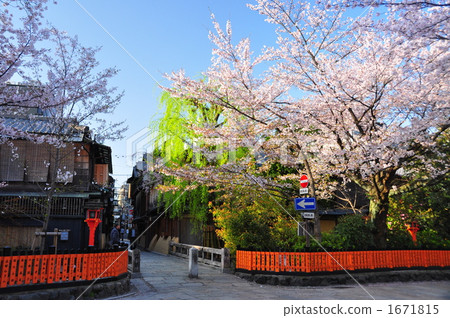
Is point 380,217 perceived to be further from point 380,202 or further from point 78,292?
point 78,292

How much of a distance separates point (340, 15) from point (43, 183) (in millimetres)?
17504

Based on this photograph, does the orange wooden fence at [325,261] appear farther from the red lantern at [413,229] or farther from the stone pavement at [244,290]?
the red lantern at [413,229]

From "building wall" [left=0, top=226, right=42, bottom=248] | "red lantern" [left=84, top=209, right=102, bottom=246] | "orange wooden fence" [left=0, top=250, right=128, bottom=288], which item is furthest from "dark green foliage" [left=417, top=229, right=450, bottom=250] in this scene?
"building wall" [left=0, top=226, right=42, bottom=248]

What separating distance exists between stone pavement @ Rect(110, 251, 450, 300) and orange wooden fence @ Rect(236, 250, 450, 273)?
2.28 feet

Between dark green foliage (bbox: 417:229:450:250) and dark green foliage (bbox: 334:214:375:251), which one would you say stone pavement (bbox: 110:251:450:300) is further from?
dark green foliage (bbox: 417:229:450:250)

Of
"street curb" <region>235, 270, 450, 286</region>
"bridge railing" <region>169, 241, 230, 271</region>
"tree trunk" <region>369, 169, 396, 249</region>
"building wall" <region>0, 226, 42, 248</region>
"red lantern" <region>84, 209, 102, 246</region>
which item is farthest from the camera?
"building wall" <region>0, 226, 42, 248</region>

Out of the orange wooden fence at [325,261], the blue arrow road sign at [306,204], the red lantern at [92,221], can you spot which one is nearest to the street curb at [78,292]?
the orange wooden fence at [325,261]

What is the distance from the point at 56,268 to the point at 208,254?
10.2 meters

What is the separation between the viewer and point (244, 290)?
11.0 m

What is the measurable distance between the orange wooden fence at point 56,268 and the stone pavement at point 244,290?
1141 mm

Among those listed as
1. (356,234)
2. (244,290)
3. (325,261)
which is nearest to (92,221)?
(244,290)

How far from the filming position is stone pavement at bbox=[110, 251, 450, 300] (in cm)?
993

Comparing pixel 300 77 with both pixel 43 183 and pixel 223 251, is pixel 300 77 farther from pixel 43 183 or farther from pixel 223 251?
pixel 43 183

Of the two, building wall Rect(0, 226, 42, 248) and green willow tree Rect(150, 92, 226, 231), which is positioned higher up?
green willow tree Rect(150, 92, 226, 231)
